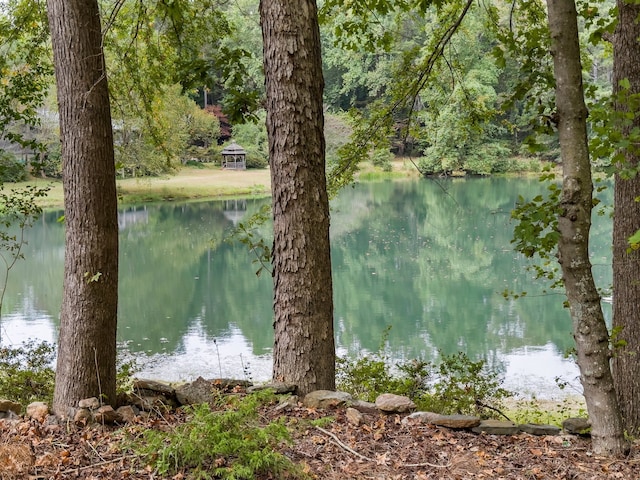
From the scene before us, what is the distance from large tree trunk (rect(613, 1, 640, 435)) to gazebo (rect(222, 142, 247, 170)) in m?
34.9

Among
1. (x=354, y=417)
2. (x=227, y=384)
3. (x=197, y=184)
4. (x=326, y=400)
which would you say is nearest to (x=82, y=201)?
(x=227, y=384)

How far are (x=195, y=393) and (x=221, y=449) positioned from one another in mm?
1179

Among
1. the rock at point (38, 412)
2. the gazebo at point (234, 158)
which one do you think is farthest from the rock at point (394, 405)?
the gazebo at point (234, 158)

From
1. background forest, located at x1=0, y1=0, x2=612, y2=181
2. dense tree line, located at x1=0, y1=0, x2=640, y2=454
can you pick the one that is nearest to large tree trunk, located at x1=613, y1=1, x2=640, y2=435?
dense tree line, located at x1=0, y1=0, x2=640, y2=454

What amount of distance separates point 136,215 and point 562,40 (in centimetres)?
2642

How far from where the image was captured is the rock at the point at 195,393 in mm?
4055

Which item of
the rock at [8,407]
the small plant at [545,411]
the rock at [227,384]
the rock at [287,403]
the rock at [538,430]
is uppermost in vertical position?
the rock at [8,407]

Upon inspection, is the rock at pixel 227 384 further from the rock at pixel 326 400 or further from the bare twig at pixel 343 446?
the bare twig at pixel 343 446

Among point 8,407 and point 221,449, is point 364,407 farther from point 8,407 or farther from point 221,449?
point 8,407

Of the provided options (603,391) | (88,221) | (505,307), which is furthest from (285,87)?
(505,307)

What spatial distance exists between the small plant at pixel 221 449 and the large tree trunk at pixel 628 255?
263 cm

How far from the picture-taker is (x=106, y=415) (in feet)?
12.2

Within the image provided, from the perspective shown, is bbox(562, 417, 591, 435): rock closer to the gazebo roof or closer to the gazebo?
the gazebo roof

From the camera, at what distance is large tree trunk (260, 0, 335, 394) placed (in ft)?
13.7
